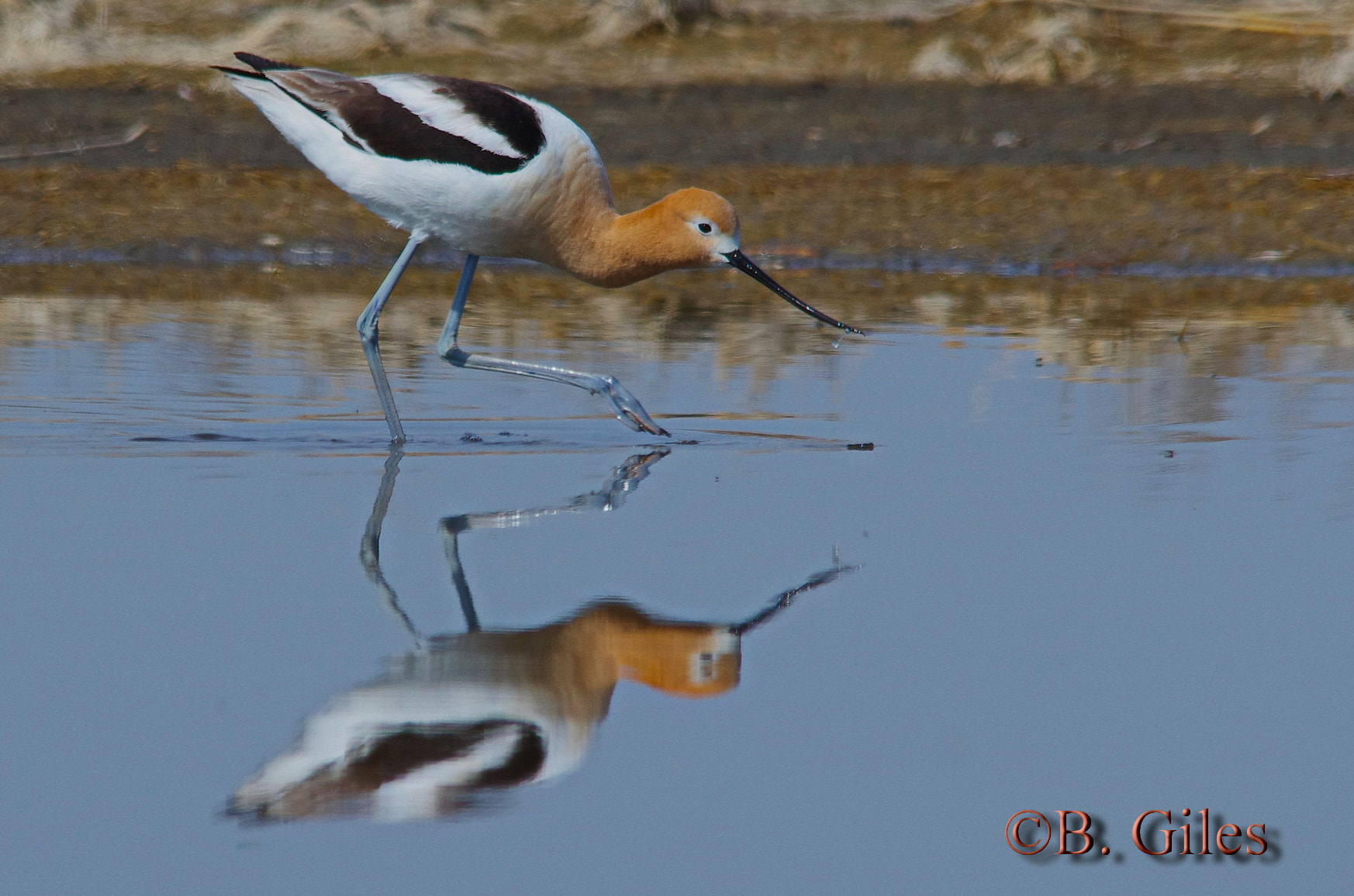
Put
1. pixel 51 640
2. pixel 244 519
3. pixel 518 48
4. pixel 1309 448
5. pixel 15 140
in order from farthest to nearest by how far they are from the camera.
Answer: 1. pixel 518 48
2. pixel 15 140
3. pixel 1309 448
4. pixel 244 519
5. pixel 51 640

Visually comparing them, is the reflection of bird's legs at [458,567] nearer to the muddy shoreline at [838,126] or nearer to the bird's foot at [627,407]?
the bird's foot at [627,407]


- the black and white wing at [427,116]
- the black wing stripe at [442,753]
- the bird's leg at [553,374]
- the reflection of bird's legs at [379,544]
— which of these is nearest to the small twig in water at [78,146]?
the black and white wing at [427,116]

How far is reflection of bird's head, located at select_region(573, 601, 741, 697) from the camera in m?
3.64

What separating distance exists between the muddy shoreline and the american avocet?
5.89 m

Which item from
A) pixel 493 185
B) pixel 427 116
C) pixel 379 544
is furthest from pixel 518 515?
pixel 427 116

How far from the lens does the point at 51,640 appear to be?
380 cm

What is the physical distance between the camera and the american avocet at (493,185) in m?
5.97

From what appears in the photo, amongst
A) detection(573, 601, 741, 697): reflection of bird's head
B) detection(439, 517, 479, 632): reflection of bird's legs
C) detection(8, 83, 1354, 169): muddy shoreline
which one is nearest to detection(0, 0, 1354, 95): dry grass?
detection(8, 83, 1354, 169): muddy shoreline

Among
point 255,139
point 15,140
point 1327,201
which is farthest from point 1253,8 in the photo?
point 15,140

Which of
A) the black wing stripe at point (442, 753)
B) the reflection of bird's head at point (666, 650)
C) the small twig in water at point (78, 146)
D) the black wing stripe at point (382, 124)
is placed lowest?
the black wing stripe at point (442, 753)

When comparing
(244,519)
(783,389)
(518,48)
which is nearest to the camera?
(244,519)

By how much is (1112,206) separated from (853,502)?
6.48 m

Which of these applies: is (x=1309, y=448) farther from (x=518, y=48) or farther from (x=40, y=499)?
(x=518, y=48)

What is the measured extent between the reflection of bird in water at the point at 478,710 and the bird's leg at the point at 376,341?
179 centimetres
